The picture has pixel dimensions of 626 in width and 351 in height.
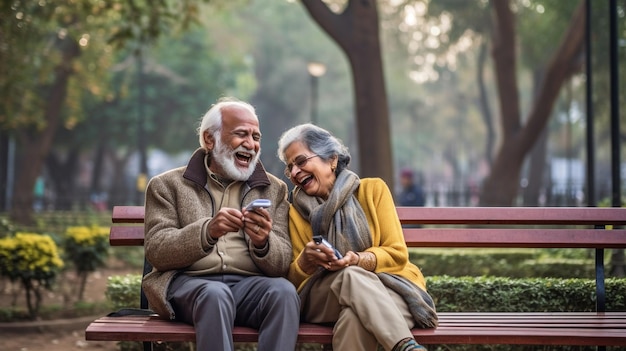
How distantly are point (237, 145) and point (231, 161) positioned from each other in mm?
87

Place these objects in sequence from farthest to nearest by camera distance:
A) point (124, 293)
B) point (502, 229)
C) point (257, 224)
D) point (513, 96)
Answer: point (513, 96) → point (124, 293) → point (502, 229) → point (257, 224)

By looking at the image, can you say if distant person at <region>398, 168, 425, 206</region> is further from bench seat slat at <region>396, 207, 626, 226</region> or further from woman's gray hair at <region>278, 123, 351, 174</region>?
woman's gray hair at <region>278, 123, 351, 174</region>

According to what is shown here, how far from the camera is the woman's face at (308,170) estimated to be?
4.83m

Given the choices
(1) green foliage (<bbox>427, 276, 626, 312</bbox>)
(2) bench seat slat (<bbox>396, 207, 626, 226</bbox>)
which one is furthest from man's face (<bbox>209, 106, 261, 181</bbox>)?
(1) green foliage (<bbox>427, 276, 626, 312</bbox>)

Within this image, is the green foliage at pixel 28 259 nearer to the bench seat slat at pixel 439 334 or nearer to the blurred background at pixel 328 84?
the blurred background at pixel 328 84

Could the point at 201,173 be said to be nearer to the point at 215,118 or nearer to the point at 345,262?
the point at 215,118

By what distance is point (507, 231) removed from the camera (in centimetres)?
522

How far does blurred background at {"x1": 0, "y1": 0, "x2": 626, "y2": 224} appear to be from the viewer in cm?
1437

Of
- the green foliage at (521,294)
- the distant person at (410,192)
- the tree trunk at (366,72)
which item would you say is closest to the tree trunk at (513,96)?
the distant person at (410,192)

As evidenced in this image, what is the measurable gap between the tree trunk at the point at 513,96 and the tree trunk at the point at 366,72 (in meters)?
4.55

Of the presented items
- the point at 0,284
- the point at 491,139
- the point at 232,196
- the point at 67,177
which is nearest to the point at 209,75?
the point at 67,177

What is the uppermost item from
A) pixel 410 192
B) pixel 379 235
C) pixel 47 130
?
pixel 47 130

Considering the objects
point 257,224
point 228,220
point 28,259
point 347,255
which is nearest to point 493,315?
point 347,255

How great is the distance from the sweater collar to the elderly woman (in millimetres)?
142
